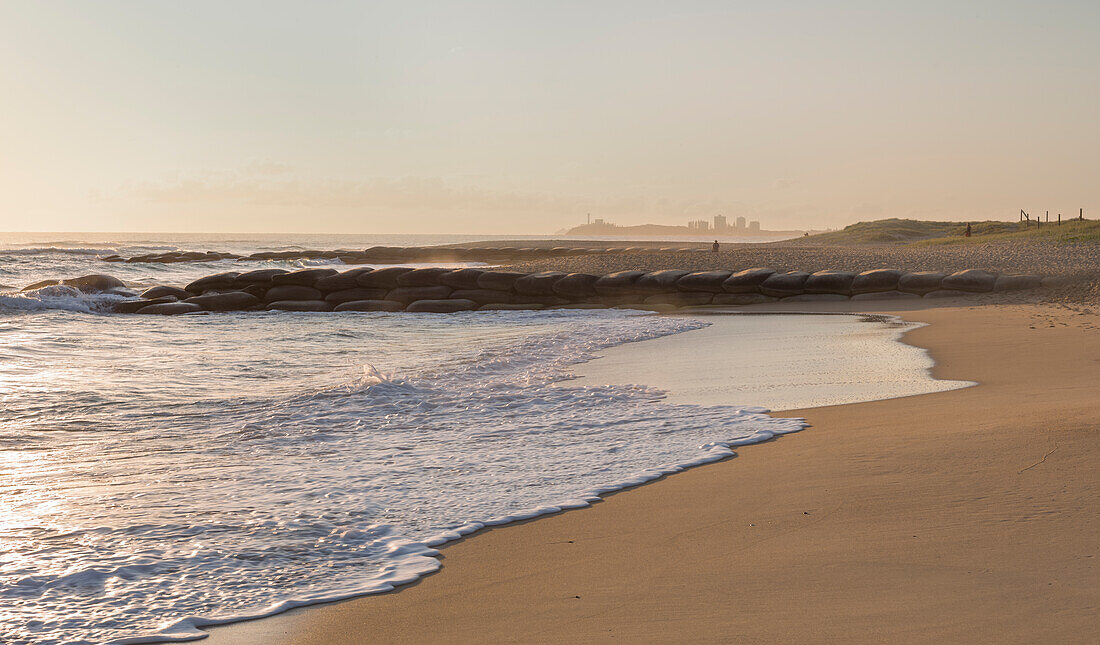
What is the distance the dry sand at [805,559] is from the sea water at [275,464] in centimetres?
25

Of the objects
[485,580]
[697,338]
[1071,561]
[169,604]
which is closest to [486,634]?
[485,580]

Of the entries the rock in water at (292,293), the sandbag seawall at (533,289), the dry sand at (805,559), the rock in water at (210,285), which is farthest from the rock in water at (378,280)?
the dry sand at (805,559)

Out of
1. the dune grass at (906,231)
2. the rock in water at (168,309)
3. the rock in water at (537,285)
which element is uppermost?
the dune grass at (906,231)

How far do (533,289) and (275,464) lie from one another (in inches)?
493

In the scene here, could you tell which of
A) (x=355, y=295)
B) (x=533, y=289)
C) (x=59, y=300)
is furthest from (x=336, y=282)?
(x=59, y=300)

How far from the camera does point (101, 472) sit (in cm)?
432

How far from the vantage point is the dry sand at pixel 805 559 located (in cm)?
233

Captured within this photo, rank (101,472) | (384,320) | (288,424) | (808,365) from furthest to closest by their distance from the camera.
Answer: (384,320) < (808,365) < (288,424) < (101,472)

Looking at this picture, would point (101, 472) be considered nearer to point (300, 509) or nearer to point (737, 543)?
point (300, 509)

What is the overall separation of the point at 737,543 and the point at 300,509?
6.19 feet

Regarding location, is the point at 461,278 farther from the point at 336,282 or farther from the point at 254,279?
the point at 254,279

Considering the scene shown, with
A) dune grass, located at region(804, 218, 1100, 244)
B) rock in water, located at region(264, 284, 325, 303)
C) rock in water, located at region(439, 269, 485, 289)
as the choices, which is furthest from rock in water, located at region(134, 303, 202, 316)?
dune grass, located at region(804, 218, 1100, 244)

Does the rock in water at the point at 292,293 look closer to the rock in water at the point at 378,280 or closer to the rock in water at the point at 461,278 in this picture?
the rock in water at the point at 378,280

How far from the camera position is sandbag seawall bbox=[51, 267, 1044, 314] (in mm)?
15609
